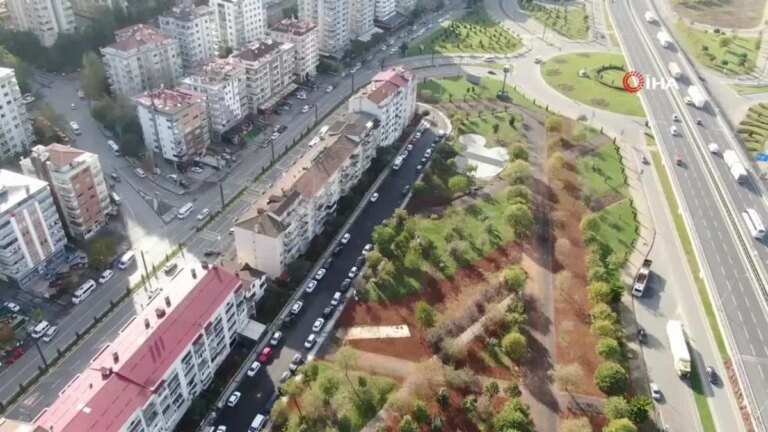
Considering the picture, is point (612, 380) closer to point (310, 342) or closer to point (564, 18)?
point (310, 342)

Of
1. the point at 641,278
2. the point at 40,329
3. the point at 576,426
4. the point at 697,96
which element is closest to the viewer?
the point at 576,426

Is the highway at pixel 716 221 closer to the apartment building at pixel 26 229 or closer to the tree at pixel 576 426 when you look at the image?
the tree at pixel 576 426

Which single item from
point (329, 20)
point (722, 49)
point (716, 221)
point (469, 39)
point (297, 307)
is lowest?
point (297, 307)

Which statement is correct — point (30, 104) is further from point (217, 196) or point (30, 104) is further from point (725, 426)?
point (725, 426)

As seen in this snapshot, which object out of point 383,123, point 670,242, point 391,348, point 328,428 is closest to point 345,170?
point 383,123

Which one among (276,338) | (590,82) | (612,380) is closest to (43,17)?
(276,338)
